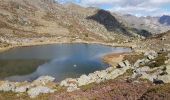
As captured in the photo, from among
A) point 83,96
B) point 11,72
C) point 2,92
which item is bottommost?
point 11,72

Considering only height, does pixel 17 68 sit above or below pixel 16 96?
below

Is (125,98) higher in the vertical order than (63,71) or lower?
higher

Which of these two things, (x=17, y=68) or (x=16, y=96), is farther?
(x=17, y=68)

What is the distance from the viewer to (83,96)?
36.7 meters

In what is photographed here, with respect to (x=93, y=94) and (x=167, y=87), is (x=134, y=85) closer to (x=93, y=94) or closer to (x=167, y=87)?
(x=93, y=94)

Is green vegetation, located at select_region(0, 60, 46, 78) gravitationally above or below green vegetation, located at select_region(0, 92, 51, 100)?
below

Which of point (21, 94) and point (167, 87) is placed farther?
point (21, 94)

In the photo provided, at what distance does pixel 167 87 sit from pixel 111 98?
693cm

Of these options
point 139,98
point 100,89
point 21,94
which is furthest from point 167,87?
point 21,94

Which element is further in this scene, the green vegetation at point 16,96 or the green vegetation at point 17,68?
the green vegetation at point 17,68

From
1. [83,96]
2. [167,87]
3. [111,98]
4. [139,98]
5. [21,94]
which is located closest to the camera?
[167,87]

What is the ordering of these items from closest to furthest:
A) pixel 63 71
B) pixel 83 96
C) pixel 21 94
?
pixel 83 96, pixel 21 94, pixel 63 71

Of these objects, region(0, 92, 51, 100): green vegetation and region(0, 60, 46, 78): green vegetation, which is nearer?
region(0, 92, 51, 100): green vegetation

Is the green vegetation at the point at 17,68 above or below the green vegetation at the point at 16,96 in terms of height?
below
